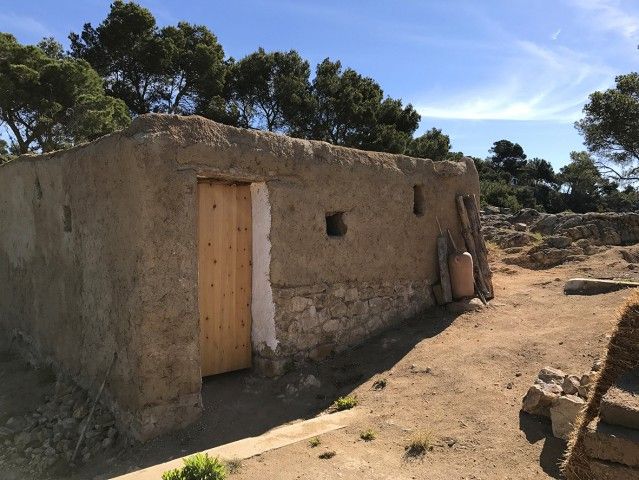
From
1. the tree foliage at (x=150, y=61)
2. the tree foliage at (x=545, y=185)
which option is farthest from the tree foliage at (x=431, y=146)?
the tree foliage at (x=150, y=61)

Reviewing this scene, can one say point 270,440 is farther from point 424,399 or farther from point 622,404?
point 622,404

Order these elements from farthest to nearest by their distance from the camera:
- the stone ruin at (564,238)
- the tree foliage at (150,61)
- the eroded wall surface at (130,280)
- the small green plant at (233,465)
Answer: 1. the tree foliage at (150,61)
2. the stone ruin at (564,238)
3. the eroded wall surface at (130,280)
4. the small green plant at (233,465)

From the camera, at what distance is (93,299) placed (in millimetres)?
5359

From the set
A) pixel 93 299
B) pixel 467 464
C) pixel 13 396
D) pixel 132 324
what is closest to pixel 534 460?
pixel 467 464

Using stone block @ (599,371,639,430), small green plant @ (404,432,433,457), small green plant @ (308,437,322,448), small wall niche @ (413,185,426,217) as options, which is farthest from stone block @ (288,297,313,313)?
stone block @ (599,371,639,430)

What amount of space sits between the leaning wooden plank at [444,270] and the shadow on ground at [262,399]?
81cm

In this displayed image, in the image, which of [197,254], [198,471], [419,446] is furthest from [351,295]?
[198,471]

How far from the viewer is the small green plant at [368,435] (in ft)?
14.8

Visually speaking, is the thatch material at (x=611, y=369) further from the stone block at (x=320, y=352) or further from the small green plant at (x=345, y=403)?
the stone block at (x=320, y=352)

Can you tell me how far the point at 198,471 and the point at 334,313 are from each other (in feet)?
10.6

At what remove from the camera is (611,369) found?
10.2 ft

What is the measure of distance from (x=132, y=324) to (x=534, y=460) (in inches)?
141

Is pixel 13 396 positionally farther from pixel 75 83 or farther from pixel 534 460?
pixel 75 83

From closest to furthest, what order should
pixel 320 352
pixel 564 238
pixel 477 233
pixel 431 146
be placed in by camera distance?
pixel 320 352 → pixel 477 233 → pixel 564 238 → pixel 431 146
